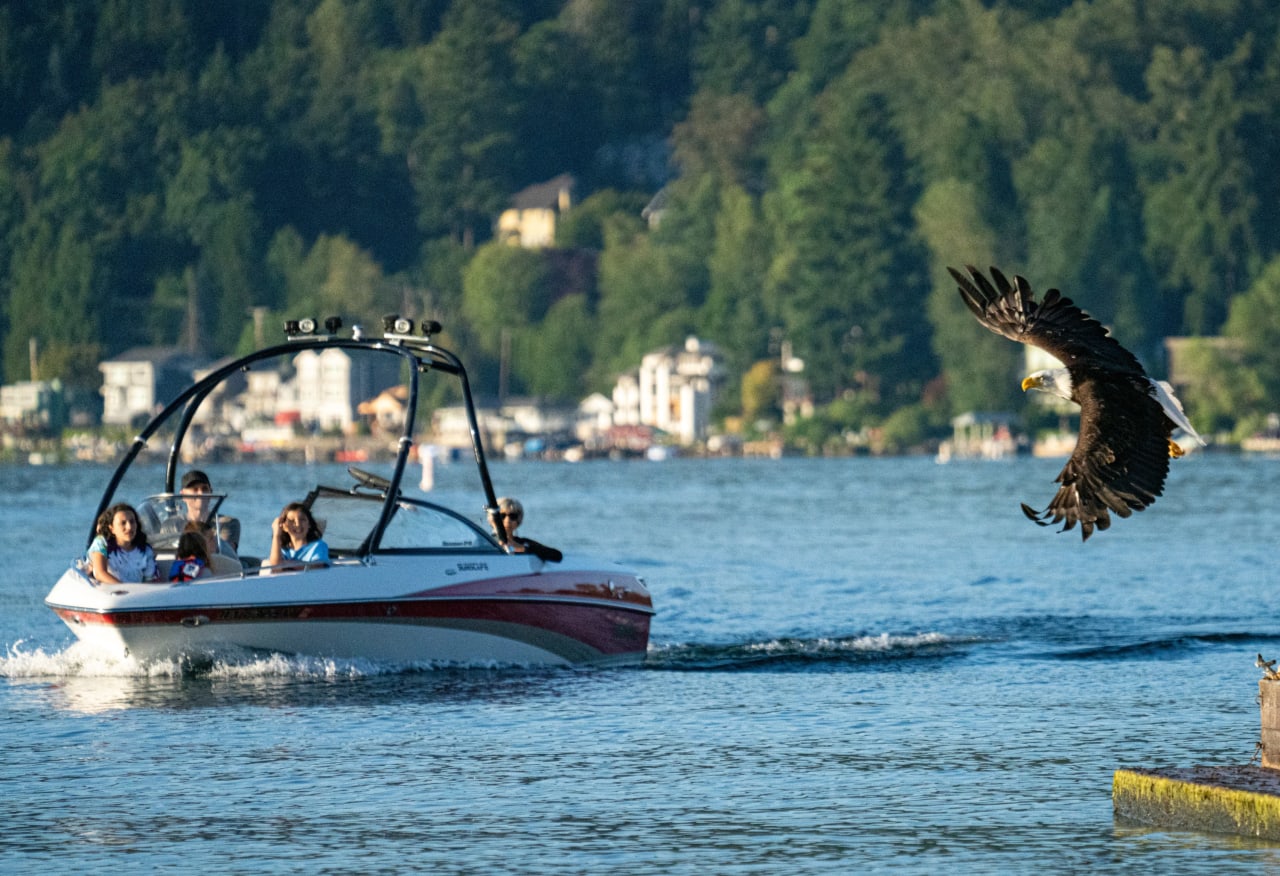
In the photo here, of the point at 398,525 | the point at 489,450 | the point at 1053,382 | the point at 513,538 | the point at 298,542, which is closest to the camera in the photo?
the point at 1053,382

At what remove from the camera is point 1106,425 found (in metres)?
15.6

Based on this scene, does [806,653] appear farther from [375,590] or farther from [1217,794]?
[1217,794]

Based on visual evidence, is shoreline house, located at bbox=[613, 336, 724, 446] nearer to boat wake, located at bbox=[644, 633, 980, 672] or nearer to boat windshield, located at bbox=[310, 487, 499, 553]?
boat wake, located at bbox=[644, 633, 980, 672]

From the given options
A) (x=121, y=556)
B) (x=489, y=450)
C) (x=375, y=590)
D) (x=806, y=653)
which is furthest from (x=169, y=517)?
(x=489, y=450)

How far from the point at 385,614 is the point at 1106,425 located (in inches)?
387

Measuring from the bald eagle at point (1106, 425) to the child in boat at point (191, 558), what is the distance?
9.46 m

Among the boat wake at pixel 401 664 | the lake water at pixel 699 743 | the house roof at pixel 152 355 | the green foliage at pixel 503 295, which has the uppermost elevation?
the green foliage at pixel 503 295

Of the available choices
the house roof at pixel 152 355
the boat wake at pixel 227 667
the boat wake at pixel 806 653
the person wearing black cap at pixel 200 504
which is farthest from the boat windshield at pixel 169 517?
the house roof at pixel 152 355

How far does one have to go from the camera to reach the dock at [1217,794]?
15.2 meters

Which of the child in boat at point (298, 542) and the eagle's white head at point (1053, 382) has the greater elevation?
the eagle's white head at point (1053, 382)

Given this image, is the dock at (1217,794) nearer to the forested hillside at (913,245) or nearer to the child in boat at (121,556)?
the child in boat at (121,556)

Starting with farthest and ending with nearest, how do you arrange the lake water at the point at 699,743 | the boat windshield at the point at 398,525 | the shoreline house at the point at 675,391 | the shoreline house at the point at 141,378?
the shoreline house at the point at 141,378 → the shoreline house at the point at 675,391 → the boat windshield at the point at 398,525 → the lake water at the point at 699,743

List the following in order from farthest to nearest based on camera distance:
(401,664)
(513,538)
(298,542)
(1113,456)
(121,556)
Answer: (513,538) → (401,664) → (298,542) → (121,556) → (1113,456)

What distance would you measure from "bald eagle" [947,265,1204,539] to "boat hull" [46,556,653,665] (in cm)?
899
